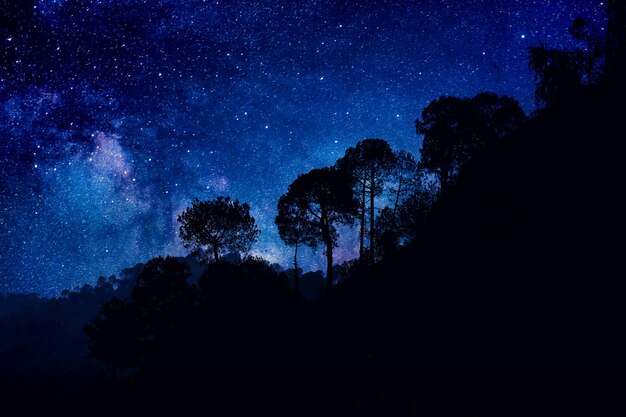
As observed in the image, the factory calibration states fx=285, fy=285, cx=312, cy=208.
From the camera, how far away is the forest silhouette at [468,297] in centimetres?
573

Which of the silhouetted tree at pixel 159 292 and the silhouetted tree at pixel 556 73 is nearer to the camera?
the silhouetted tree at pixel 556 73

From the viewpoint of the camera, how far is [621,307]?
17.7 ft

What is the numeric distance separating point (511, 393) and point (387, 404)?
8.15ft

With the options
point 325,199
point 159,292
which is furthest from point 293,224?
point 159,292

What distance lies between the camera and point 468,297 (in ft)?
28.6

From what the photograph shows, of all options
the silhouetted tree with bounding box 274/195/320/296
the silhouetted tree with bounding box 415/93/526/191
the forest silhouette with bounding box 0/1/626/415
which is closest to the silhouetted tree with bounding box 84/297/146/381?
the forest silhouette with bounding box 0/1/626/415

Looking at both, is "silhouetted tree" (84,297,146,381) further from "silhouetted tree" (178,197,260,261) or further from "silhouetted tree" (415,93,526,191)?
"silhouetted tree" (415,93,526,191)

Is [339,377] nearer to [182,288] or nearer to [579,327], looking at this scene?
[579,327]

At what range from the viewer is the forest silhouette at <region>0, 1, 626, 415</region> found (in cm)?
573

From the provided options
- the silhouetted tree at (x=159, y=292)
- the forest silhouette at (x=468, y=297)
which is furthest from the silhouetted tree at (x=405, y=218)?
the silhouetted tree at (x=159, y=292)

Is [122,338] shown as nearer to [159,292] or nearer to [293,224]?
[159,292]

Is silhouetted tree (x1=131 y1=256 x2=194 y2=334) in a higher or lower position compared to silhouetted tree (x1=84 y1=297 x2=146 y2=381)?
higher

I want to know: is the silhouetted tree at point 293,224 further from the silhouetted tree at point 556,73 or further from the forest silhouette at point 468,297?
the silhouetted tree at point 556,73

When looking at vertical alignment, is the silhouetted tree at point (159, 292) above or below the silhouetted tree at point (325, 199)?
below
